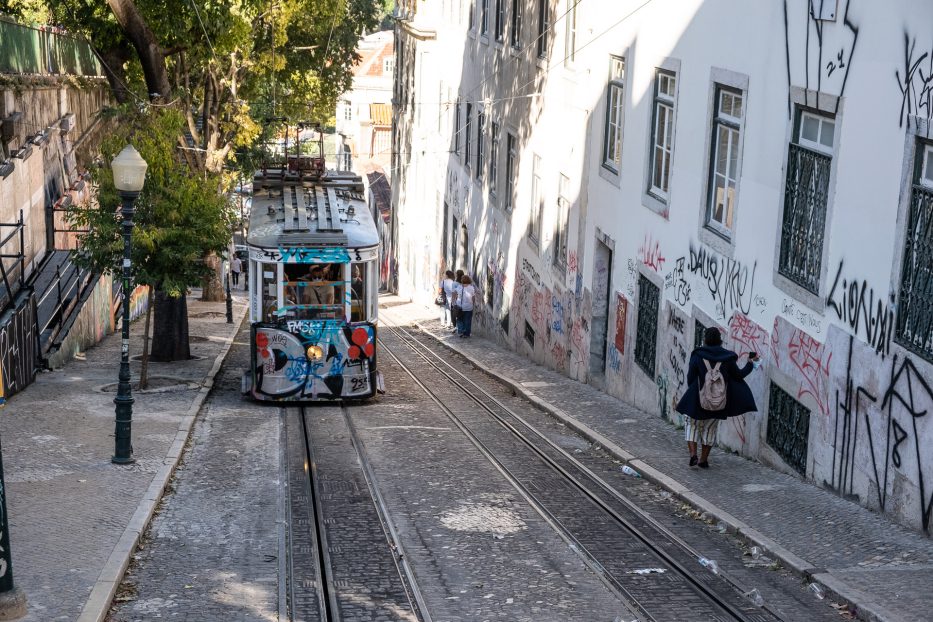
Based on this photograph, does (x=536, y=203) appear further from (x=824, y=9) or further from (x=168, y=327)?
(x=824, y=9)

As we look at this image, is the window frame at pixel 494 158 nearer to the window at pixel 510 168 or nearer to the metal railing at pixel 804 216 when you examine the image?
the window at pixel 510 168

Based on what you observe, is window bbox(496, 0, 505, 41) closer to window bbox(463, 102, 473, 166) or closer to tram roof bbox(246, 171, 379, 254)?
window bbox(463, 102, 473, 166)

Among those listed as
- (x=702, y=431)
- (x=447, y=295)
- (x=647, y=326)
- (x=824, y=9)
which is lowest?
(x=447, y=295)

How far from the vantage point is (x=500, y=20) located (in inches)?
1080

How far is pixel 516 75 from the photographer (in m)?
25.3

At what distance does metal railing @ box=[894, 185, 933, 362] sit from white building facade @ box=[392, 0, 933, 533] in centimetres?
2

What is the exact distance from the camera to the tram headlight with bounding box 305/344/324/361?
54.1ft

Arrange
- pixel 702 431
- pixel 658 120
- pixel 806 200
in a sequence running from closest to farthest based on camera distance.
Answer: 1. pixel 806 200
2. pixel 702 431
3. pixel 658 120

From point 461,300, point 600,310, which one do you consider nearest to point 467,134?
point 461,300

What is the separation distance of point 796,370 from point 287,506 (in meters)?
5.19

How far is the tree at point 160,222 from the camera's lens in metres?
17.3

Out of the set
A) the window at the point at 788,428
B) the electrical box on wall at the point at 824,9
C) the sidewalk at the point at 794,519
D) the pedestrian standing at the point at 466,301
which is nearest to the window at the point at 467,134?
the pedestrian standing at the point at 466,301

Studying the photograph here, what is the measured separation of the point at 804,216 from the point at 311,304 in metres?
7.63

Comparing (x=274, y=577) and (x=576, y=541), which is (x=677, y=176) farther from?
(x=274, y=577)
